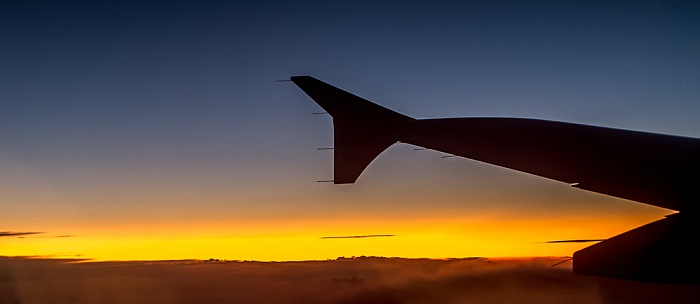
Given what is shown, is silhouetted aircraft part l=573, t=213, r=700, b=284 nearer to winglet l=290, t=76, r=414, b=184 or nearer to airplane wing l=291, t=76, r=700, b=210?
airplane wing l=291, t=76, r=700, b=210

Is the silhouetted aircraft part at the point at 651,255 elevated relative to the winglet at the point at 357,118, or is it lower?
lower

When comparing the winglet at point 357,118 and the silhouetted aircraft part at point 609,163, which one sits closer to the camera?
the silhouetted aircraft part at point 609,163

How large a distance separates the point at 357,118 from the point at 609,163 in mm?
2547

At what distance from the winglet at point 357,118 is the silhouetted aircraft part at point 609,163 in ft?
1.86

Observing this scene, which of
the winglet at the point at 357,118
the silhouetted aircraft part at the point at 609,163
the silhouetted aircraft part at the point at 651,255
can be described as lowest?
the silhouetted aircraft part at the point at 651,255

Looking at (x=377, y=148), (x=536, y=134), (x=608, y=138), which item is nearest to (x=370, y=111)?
(x=377, y=148)

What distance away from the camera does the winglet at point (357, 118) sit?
19.7 ft

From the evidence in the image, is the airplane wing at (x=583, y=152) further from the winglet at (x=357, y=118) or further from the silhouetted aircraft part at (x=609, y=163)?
the winglet at (x=357, y=118)

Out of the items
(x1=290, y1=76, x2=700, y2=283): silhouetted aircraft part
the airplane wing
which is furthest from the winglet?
(x1=290, y1=76, x2=700, y2=283): silhouetted aircraft part

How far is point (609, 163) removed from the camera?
4.64 meters

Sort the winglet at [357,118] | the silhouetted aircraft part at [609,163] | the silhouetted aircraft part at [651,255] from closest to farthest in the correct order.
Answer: the silhouetted aircraft part at [651,255]
the silhouetted aircraft part at [609,163]
the winglet at [357,118]

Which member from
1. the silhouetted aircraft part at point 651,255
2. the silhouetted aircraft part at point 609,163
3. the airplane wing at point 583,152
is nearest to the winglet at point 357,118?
the airplane wing at point 583,152

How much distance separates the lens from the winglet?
600 centimetres

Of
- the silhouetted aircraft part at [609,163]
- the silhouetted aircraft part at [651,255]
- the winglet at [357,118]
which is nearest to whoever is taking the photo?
the silhouetted aircraft part at [651,255]
